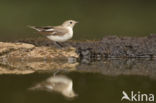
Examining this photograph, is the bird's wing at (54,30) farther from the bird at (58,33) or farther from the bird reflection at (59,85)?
the bird reflection at (59,85)

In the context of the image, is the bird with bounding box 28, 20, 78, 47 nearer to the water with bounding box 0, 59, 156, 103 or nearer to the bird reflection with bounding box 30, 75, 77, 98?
the water with bounding box 0, 59, 156, 103

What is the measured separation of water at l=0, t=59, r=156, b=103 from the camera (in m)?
5.01

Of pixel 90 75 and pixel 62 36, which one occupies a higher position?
pixel 62 36

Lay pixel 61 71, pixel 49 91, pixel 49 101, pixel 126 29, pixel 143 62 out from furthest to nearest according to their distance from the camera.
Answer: pixel 126 29
pixel 143 62
pixel 61 71
pixel 49 91
pixel 49 101

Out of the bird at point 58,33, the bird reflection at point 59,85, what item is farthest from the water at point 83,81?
the bird at point 58,33

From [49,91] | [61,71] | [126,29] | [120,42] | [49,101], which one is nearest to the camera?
[49,101]

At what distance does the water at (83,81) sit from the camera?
5.01 m

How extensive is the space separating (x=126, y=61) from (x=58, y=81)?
61.1 inches

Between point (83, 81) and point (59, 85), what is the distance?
1.02 feet

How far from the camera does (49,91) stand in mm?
5270

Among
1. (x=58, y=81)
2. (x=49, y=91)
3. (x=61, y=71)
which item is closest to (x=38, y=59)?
(x=61, y=71)

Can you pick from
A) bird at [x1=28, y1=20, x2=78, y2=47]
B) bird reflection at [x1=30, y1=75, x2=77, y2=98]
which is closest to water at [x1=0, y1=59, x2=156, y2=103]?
bird reflection at [x1=30, y1=75, x2=77, y2=98]

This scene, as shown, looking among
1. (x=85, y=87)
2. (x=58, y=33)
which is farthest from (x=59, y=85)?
(x=58, y=33)

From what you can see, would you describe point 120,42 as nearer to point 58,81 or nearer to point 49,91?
point 58,81
